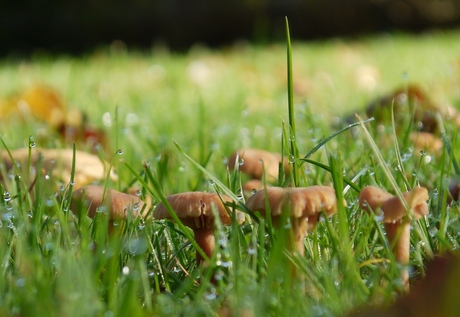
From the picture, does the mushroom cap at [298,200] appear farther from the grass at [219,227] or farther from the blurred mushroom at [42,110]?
the blurred mushroom at [42,110]

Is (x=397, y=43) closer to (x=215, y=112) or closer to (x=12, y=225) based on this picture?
(x=215, y=112)

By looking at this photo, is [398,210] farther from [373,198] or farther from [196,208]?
[196,208]

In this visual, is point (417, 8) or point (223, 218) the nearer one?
point (223, 218)

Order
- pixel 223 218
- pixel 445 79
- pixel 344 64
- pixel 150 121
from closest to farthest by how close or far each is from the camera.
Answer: pixel 223 218
pixel 150 121
pixel 445 79
pixel 344 64

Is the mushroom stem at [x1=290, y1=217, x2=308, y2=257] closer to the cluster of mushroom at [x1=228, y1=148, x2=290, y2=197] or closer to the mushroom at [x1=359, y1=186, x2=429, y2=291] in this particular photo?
the mushroom at [x1=359, y1=186, x2=429, y2=291]

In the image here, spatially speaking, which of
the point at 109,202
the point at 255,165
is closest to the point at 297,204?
the point at 109,202

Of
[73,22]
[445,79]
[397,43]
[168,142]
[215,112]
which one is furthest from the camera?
[73,22]

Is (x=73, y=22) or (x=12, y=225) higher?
(x=73, y=22)

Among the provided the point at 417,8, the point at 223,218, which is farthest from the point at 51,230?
the point at 417,8
